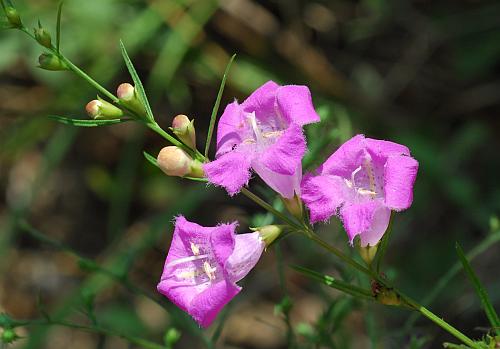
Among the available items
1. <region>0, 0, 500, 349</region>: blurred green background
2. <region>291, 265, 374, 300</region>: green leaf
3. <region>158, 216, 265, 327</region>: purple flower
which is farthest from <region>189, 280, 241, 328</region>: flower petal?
<region>0, 0, 500, 349</region>: blurred green background

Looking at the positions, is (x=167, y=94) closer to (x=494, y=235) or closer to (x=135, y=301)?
(x=135, y=301)

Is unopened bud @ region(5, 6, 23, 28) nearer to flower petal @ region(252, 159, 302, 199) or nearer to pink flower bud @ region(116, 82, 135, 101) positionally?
pink flower bud @ region(116, 82, 135, 101)

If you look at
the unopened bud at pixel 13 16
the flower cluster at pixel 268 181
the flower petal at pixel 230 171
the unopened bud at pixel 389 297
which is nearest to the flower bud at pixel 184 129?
the flower cluster at pixel 268 181

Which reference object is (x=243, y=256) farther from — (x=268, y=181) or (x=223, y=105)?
(x=223, y=105)

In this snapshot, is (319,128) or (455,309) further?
(455,309)

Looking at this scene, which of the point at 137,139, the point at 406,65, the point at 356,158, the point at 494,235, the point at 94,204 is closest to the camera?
the point at 356,158

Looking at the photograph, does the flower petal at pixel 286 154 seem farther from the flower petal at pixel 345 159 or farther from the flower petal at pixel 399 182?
the flower petal at pixel 399 182

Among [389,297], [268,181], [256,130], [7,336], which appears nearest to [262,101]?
[256,130]

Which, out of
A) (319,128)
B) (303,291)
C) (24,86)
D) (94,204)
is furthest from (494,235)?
(24,86)
